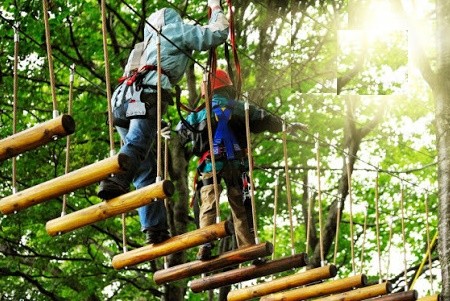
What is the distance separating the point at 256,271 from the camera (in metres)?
7.90

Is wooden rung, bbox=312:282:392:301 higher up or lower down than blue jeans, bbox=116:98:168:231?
lower down

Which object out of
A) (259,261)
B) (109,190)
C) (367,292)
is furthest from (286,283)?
(109,190)

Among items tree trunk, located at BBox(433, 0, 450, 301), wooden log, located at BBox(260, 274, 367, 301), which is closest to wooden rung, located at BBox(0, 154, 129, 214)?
wooden log, located at BBox(260, 274, 367, 301)

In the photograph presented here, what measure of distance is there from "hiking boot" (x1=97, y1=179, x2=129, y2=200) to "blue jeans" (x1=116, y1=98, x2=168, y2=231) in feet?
0.24

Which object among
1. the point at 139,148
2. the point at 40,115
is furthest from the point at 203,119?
the point at 40,115

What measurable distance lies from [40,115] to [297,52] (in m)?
3.64

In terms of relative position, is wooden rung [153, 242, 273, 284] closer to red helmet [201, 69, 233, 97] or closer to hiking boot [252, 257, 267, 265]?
hiking boot [252, 257, 267, 265]

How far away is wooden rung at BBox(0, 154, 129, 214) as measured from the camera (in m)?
6.01

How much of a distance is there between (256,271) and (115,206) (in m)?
1.75

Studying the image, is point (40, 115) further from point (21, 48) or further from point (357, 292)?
point (357, 292)

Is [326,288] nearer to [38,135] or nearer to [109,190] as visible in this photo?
[109,190]

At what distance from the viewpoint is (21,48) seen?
42.4ft

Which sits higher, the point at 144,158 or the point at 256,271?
→ the point at 144,158

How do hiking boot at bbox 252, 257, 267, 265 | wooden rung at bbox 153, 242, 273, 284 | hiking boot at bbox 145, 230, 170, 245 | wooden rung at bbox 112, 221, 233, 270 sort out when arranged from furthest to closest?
hiking boot at bbox 252, 257, 267, 265
wooden rung at bbox 153, 242, 273, 284
hiking boot at bbox 145, 230, 170, 245
wooden rung at bbox 112, 221, 233, 270
